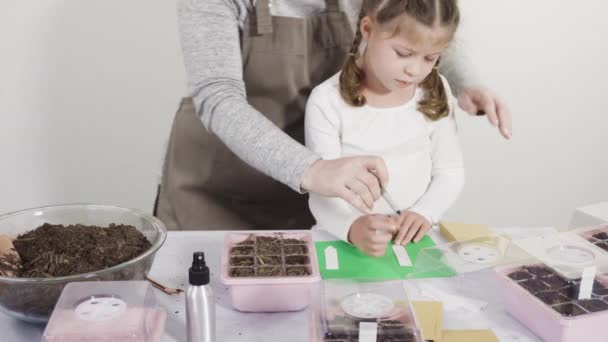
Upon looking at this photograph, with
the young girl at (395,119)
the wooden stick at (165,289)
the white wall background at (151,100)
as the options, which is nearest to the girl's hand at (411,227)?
the young girl at (395,119)

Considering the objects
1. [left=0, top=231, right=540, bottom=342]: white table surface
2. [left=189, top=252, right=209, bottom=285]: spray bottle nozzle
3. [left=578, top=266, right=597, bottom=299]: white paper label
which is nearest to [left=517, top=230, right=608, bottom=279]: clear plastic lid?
[left=578, top=266, right=597, bottom=299]: white paper label

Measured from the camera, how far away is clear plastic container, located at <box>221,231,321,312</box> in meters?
1.07

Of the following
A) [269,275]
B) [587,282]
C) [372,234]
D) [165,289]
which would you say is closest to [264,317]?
[269,275]

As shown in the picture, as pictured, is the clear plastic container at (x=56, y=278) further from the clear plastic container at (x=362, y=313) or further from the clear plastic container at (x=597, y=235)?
the clear plastic container at (x=597, y=235)

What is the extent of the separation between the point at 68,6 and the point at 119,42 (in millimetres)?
191

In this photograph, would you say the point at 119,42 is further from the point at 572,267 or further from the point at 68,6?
the point at 572,267

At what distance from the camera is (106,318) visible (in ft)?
3.09

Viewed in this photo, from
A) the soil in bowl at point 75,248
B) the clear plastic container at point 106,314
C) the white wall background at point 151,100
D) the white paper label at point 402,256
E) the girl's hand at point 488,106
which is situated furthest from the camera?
the white wall background at point 151,100

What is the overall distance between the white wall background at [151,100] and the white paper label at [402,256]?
1057 millimetres

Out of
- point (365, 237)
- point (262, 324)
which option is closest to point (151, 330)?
point (262, 324)

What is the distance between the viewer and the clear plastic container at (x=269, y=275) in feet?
3.51

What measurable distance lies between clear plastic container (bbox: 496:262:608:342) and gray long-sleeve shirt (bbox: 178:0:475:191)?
410 mm

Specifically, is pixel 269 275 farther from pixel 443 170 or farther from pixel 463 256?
pixel 443 170

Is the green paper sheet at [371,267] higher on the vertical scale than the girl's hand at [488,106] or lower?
lower
